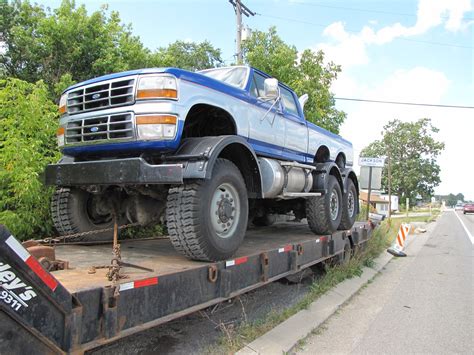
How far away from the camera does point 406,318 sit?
17.5 feet

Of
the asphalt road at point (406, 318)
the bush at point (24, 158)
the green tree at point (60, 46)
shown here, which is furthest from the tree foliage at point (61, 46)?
the asphalt road at point (406, 318)

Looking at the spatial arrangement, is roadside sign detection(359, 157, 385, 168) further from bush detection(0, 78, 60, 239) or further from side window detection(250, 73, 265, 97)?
bush detection(0, 78, 60, 239)

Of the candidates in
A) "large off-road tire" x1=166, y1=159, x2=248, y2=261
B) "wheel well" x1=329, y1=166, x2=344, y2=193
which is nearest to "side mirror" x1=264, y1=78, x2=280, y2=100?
"large off-road tire" x1=166, y1=159, x2=248, y2=261

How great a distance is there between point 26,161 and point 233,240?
2509 mm

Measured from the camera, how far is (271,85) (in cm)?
497

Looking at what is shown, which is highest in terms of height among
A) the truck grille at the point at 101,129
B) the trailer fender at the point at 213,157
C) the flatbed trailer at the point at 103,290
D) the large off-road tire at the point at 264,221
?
the truck grille at the point at 101,129

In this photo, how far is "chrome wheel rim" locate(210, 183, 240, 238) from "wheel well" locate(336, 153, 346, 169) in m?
4.51

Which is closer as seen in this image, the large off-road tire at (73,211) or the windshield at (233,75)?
the large off-road tire at (73,211)

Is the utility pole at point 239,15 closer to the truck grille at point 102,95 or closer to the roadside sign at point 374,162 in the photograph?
the roadside sign at point 374,162

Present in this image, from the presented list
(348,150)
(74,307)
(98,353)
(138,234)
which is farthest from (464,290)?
(74,307)

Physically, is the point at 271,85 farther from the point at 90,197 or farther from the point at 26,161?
the point at 26,161

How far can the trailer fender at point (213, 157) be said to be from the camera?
353 centimetres

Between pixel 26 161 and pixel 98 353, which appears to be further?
pixel 26 161

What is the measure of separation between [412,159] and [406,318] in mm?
60029
